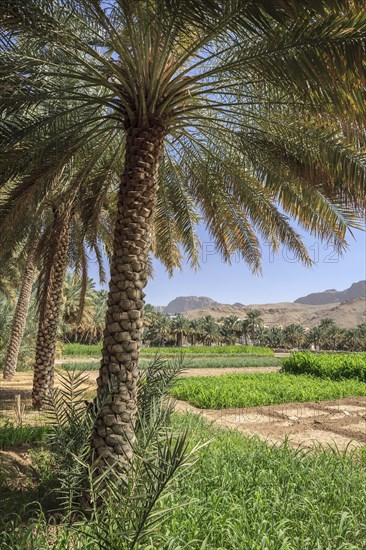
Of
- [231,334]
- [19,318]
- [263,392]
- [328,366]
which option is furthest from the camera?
[231,334]

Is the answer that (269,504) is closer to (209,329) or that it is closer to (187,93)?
(187,93)

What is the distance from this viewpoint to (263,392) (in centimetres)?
1309

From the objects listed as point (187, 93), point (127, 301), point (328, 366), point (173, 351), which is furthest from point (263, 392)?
point (173, 351)

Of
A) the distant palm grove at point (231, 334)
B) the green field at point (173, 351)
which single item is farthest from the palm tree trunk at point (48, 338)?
the distant palm grove at point (231, 334)

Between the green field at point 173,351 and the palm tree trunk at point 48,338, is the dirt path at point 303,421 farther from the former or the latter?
the green field at point 173,351

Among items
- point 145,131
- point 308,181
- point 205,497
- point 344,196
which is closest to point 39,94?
point 145,131

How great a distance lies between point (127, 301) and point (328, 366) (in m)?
15.6

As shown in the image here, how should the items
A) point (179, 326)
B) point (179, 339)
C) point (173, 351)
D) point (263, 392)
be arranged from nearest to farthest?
point (263, 392), point (173, 351), point (179, 326), point (179, 339)

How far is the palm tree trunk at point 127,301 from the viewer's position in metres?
4.23

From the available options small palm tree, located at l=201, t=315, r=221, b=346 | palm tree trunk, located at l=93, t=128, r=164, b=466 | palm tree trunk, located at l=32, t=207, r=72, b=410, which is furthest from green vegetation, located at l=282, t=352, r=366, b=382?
small palm tree, located at l=201, t=315, r=221, b=346

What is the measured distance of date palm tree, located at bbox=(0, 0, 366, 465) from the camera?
389 cm

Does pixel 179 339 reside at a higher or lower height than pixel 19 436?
lower

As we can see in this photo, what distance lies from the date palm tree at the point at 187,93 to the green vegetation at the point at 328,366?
501 inches

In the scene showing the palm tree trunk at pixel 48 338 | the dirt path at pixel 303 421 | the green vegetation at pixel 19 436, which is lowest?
the dirt path at pixel 303 421
